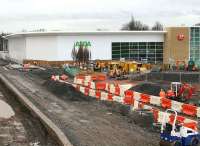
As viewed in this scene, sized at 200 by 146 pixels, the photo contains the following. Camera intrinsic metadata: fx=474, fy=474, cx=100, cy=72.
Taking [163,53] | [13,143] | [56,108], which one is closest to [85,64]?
[163,53]

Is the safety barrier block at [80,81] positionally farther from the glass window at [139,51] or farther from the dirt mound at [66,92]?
the glass window at [139,51]

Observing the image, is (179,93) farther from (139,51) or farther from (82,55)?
(139,51)

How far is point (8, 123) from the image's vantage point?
19188mm

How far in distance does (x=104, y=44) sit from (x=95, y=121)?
176ft

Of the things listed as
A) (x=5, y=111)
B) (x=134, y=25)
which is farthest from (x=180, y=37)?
(x=134, y=25)

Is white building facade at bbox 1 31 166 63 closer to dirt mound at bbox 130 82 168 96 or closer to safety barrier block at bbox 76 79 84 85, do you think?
safety barrier block at bbox 76 79 84 85

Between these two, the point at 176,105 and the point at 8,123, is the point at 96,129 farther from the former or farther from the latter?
the point at 176,105

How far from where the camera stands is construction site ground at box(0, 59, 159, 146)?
15.5 metres

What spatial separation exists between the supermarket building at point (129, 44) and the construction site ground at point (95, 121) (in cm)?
4171

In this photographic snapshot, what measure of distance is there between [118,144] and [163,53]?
2441 inches

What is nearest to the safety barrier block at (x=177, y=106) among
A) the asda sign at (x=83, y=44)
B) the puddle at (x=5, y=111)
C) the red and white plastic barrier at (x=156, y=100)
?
the red and white plastic barrier at (x=156, y=100)

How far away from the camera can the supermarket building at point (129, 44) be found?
72000 millimetres

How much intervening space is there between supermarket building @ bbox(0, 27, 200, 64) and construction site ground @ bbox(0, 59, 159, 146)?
137 ft

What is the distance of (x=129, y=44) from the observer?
7425 centimetres
